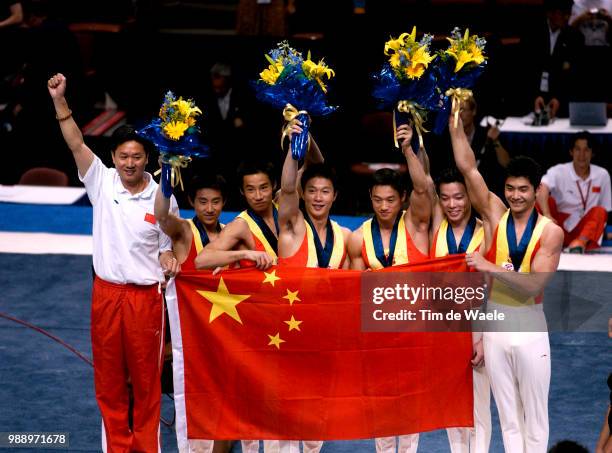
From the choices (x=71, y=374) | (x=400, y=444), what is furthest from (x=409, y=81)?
(x=71, y=374)

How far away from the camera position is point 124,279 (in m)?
6.15

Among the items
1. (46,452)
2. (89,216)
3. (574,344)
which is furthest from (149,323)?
(89,216)

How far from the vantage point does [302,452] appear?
7.02 m

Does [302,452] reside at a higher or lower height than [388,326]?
lower

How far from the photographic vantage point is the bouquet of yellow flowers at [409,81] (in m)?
5.97

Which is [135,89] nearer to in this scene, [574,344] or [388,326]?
[574,344]

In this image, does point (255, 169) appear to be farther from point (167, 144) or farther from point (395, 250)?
point (395, 250)

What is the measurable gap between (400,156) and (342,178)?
62 cm

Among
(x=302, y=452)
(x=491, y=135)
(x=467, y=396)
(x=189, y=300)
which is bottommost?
(x=302, y=452)

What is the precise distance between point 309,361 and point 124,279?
109 cm

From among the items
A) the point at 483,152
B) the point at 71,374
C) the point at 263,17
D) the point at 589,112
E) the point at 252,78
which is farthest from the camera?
the point at 263,17

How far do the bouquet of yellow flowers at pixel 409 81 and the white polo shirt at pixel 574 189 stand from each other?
Result: 14.1 feet

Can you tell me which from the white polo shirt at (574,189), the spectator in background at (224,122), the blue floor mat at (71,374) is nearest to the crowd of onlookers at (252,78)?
the spectator in background at (224,122)

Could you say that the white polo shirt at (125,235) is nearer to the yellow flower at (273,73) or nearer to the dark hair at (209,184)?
the dark hair at (209,184)
